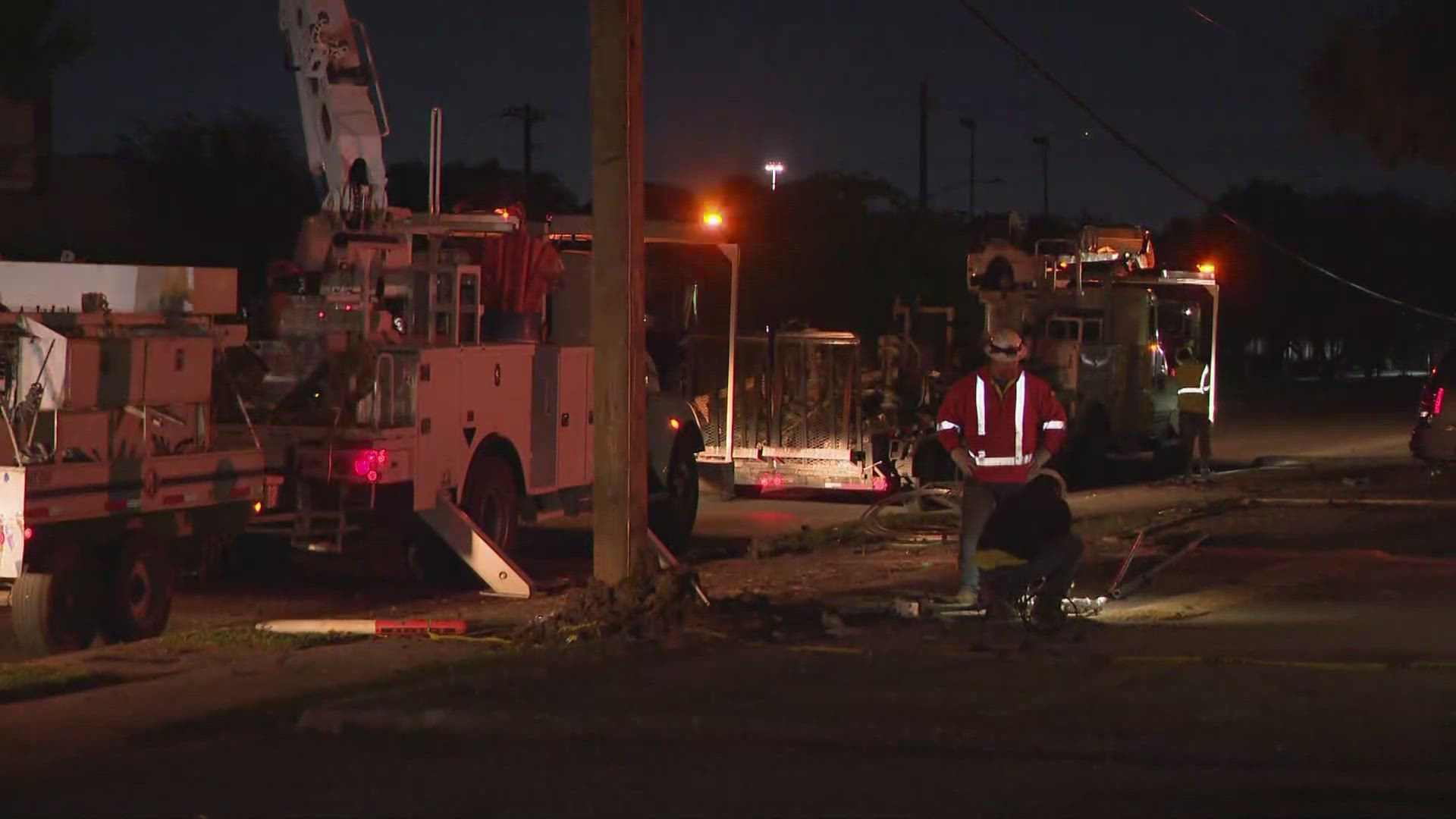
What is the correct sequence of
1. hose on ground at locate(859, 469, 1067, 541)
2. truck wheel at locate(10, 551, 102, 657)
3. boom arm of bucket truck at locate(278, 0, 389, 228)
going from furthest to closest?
hose on ground at locate(859, 469, 1067, 541)
boom arm of bucket truck at locate(278, 0, 389, 228)
truck wheel at locate(10, 551, 102, 657)

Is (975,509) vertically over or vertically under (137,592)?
over

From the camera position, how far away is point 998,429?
1188cm

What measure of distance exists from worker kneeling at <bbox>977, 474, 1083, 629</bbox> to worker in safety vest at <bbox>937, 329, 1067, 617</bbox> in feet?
1.81

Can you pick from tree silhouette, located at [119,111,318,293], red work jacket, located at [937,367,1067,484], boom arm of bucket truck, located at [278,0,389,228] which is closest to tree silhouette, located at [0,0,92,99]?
boom arm of bucket truck, located at [278,0,389,228]

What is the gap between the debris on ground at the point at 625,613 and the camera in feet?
37.0

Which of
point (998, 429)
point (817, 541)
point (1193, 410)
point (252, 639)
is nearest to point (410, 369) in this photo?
point (252, 639)

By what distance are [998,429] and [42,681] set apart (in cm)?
551

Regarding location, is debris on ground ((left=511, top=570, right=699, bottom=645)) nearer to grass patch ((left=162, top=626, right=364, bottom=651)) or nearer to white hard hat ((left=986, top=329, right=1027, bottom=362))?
grass patch ((left=162, top=626, right=364, bottom=651))

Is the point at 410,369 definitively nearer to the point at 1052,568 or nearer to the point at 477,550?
the point at 477,550

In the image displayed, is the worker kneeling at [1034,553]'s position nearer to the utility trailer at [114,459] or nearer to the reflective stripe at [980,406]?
the reflective stripe at [980,406]

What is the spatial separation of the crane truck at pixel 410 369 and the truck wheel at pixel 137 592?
133 centimetres

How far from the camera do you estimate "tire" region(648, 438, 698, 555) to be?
58.0 feet

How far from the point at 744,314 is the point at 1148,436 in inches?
761

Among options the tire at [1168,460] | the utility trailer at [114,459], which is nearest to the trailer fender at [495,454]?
the utility trailer at [114,459]
